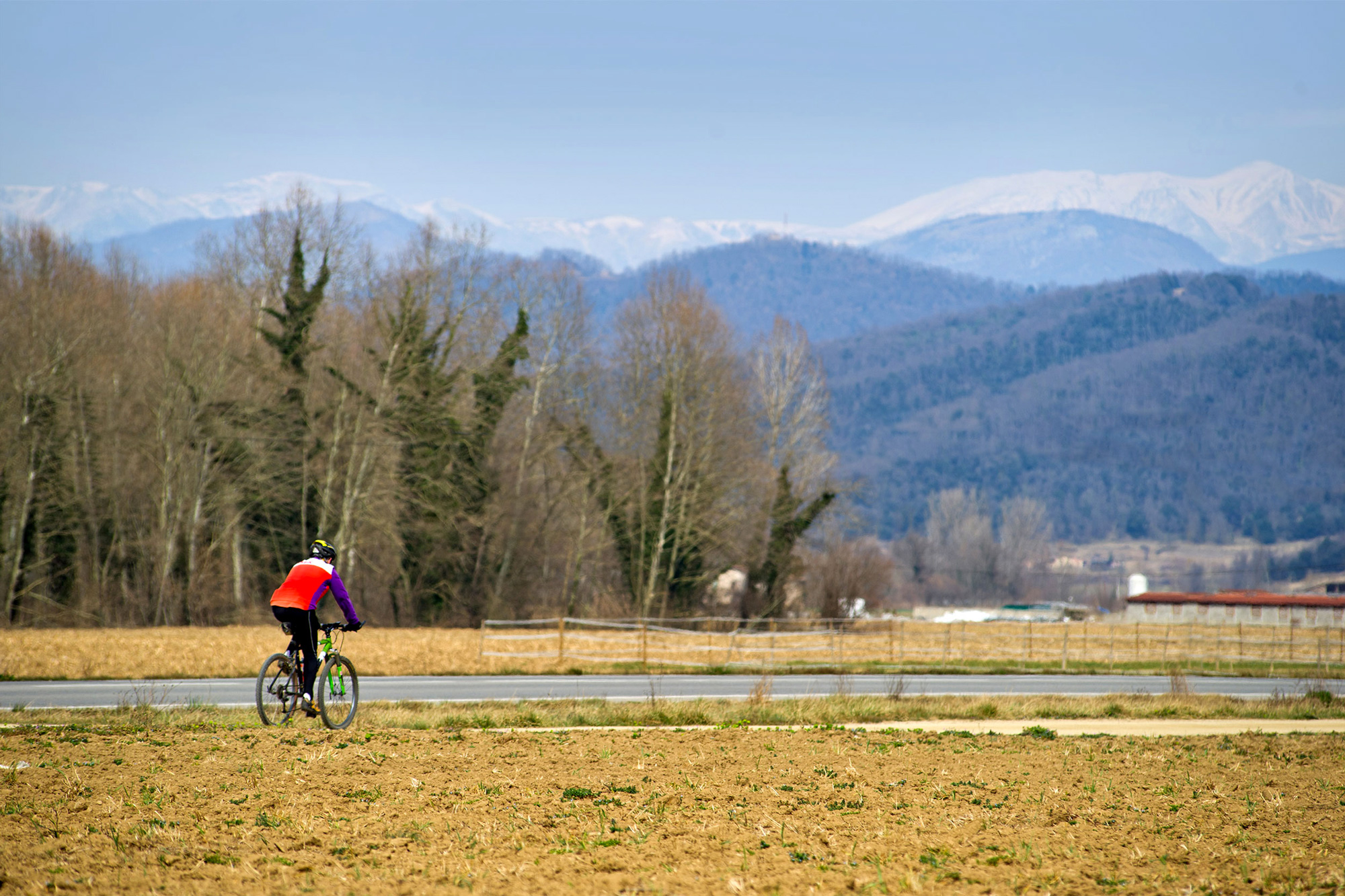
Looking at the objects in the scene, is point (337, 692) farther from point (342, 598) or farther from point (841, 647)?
point (841, 647)

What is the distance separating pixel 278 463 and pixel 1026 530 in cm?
12636

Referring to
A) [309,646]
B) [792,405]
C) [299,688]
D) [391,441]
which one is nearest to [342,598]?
[309,646]

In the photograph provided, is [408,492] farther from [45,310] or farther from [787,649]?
[787,649]

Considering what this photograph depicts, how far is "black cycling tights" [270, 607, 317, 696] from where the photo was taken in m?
12.0

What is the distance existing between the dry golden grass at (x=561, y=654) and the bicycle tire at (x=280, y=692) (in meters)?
10.6

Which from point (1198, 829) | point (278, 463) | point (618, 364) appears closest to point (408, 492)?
point (278, 463)

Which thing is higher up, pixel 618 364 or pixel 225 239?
pixel 225 239

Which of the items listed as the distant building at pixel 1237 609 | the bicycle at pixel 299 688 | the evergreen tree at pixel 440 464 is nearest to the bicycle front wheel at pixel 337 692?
the bicycle at pixel 299 688

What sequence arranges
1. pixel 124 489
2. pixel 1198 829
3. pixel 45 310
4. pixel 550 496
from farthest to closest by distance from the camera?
pixel 550 496 < pixel 124 489 < pixel 45 310 < pixel 1198 829

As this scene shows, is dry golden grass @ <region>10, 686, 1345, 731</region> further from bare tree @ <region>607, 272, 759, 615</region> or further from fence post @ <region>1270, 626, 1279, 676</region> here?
bare tree @ <region>607, 272, 759, 615</region>

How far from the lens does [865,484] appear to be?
50344 millimetres

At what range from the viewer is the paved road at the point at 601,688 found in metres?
17.9

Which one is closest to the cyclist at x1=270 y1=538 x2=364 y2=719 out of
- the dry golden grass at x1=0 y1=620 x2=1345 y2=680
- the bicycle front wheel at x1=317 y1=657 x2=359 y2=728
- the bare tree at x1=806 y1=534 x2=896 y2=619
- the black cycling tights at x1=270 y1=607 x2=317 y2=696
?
the black cycling tights at x1=270 y1=607 x2=317 y2=696

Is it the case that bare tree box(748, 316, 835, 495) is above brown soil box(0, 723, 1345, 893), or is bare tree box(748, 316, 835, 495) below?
above
